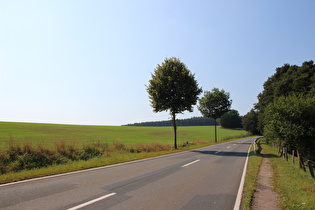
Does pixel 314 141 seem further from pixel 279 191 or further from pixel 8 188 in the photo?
pixel 8 188

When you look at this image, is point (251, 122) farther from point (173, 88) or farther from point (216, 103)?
point (173, 88)

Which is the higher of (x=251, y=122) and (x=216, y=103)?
(x=216, y=103)

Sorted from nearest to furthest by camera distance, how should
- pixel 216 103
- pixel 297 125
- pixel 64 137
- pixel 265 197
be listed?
pixel 265 197
pixel 297 125
pixel 64 137
pixel 216 103

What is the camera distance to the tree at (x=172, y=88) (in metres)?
22.2

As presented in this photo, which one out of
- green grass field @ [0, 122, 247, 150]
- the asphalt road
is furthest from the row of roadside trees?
the asphalt road

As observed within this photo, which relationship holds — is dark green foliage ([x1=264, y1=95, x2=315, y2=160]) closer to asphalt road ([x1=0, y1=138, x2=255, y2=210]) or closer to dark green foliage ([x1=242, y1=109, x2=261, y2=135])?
asphalt road ([x1=0, y1=138, x2=255, y2=210])

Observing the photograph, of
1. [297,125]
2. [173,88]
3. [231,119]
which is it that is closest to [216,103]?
[173,88]

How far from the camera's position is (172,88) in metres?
22.5

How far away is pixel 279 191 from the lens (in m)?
6.41

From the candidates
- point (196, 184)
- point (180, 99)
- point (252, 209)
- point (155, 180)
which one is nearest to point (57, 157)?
point (155, 180)

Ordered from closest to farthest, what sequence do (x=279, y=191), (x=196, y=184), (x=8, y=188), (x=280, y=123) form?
(x=8, y=188) < (x=279, y=191) < (x=196, y=184) < (x=280, y=123)

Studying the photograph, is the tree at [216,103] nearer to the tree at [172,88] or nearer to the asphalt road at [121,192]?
the tree at [172,88]

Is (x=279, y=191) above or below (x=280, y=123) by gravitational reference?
below

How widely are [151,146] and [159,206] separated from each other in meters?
15.5
